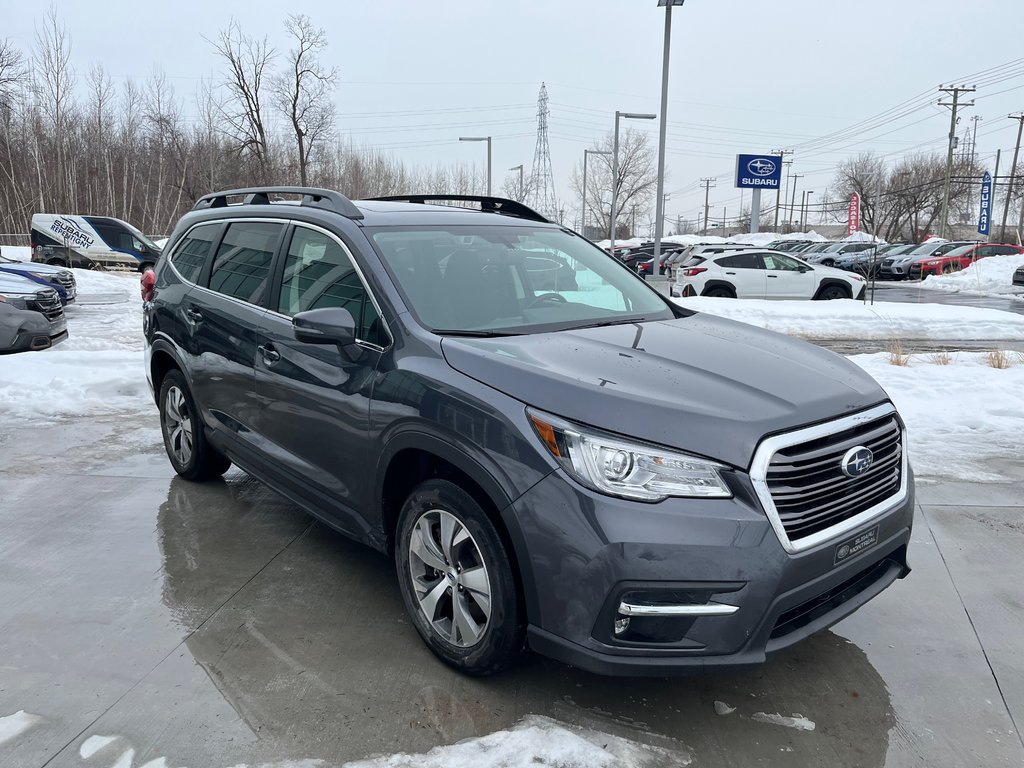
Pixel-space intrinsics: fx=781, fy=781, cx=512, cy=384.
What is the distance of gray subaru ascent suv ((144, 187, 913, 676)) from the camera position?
246 centimetres

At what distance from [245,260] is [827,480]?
10.9 feet

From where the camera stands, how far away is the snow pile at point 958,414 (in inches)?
229

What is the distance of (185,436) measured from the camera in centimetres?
524

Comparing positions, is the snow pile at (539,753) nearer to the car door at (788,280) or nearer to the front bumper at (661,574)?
the front bumper at (661,574)

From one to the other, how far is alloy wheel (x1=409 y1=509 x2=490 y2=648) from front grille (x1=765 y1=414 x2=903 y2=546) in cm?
106

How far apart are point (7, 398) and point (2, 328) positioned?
2114 mm

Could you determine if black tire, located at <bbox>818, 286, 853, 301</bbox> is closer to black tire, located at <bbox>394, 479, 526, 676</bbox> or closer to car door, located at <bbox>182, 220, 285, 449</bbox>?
car door, located at <bbox>182, 220, 285, 449</bbox>

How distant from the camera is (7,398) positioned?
7.38 meters

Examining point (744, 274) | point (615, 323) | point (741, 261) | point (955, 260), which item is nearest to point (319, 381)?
point (615, 323)

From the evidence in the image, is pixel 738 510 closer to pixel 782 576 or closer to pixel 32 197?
pixel 782 576

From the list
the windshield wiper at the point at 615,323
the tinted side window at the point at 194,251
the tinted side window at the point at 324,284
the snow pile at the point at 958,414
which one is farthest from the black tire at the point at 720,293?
the tinted side window at the point at 324,284

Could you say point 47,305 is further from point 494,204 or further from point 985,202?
point 985,202

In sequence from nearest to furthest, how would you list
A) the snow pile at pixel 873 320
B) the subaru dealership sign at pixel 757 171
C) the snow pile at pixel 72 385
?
the snow pile at pixel 72 385 → the snow pile at pixel 873 320 → the subaru dealership sign at pixel 757 171

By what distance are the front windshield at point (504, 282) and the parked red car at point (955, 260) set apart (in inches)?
1440
